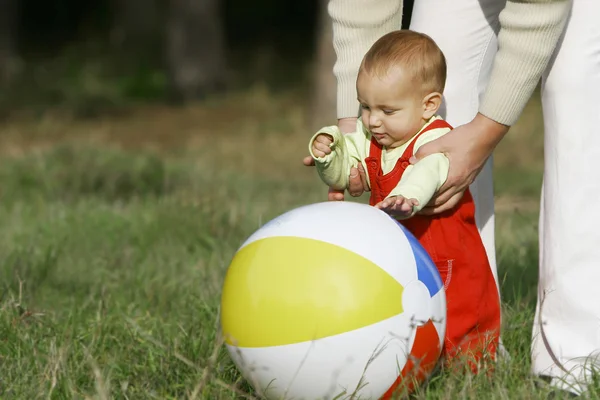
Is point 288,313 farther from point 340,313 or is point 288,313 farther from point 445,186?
point 445,186

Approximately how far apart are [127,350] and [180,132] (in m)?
8.11

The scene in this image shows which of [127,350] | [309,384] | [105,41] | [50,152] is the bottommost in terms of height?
[105,41]

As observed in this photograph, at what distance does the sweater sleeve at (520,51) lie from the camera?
2.94m

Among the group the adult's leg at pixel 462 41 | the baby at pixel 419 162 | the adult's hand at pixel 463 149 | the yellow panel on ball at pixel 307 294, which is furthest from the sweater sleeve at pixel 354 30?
the yellow panel on ball at pixel 307 294

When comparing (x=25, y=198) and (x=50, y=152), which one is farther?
(x=50, y=152)

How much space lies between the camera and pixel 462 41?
133 inches

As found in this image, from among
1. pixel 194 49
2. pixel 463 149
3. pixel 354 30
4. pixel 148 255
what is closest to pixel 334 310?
pixel 463 149

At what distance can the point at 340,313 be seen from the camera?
2.69 meters

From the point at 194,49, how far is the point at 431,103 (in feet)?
34.0

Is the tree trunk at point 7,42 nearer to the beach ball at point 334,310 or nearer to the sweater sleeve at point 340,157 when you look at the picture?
the sweater sleeve at point 340,157

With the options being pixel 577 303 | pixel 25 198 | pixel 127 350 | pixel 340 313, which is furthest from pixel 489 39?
pixel 25 198

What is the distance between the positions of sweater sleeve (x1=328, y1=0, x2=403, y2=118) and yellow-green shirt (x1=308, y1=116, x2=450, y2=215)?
148mm

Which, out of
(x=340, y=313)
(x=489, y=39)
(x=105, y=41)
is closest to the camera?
(x=340, y=313)

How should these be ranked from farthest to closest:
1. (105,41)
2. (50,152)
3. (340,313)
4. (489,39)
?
1. (105,41)
2. (50,152)
3. (489,39)
4. (340,313)
